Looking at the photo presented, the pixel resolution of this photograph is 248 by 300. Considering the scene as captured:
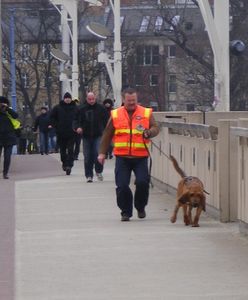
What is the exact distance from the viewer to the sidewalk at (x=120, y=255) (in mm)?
9258

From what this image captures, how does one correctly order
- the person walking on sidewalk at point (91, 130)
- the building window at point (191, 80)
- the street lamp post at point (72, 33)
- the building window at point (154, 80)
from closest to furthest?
the person walking on sidewalk at point (91, 130), the street lamp post at point (72, 33), the building window at point (191, 80), the building window at point (154, 80)

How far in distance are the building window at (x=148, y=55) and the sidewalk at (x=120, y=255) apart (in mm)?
52829

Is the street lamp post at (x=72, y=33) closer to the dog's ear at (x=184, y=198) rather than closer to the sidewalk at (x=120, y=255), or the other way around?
the sidewalk at (x=120, y=255)

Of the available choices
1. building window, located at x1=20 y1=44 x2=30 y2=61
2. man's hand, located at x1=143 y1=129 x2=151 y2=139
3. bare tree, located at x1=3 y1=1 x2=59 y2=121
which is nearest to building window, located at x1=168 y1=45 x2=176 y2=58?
bare tree, located at x1=3 y1=1 x2=59 y2=121

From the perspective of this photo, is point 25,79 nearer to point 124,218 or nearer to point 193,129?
point 193,129

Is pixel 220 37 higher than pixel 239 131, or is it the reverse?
pixel 220 37

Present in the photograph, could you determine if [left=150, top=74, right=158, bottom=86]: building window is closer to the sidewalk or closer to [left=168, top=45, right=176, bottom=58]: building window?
[left=168, top=45, right=176, bottom=58]: building window

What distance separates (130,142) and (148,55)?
60.1 meters

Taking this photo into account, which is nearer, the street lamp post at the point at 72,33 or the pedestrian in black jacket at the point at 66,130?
the pedestrian in black jacket at the point at 66,130

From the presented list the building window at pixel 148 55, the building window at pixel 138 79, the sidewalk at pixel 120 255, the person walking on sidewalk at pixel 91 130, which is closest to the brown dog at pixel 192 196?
the sidewalk at pixel 120 255

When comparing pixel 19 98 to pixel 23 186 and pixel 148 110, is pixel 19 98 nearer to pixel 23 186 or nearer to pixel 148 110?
pixel 23 186

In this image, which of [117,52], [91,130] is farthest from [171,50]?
[91,130]

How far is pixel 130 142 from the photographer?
13.9 m

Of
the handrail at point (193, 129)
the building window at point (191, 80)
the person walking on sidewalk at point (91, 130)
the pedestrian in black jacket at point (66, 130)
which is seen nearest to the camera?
the handrail at point (193, 129)
